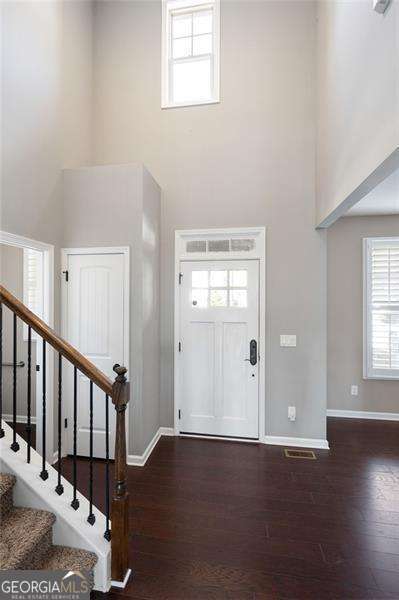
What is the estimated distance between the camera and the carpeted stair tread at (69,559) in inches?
62.4

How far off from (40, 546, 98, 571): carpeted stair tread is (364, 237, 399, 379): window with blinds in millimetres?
3861

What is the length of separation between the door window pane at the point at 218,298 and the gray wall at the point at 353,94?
132 cm

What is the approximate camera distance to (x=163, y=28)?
12.2 ft

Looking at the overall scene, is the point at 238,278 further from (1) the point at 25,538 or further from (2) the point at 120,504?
(1) the point at 25,538

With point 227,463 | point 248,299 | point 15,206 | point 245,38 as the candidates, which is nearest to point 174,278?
point 248,299

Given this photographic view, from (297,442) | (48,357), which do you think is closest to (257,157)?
(48,357)

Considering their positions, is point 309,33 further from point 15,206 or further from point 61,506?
point 61,506

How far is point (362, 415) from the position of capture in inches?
165

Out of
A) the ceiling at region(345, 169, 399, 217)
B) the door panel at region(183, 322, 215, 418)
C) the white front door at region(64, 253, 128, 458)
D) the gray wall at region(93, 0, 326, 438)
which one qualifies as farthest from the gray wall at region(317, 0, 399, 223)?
the white front door at region(64, 253, 128, 458)

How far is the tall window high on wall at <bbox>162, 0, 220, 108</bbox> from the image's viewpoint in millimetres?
3705

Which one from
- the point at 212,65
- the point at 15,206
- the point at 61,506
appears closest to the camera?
the point at 61,506

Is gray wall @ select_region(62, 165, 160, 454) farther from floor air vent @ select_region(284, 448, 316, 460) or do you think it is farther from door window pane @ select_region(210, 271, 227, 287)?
floor air vent @ select_region(284, 448, 316, 460)

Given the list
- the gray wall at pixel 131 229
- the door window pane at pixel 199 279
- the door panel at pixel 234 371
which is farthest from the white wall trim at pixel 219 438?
the door window pane at pixel 199 279

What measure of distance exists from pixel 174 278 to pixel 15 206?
5.77 ft
